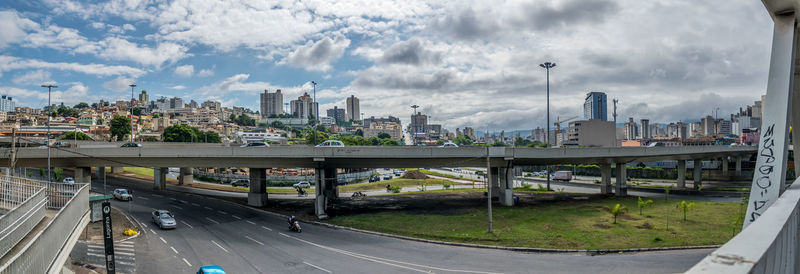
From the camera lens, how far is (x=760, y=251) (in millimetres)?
2828

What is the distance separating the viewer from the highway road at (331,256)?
23.7 m

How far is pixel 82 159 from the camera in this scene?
41.6 m

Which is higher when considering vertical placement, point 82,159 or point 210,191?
point 82,159

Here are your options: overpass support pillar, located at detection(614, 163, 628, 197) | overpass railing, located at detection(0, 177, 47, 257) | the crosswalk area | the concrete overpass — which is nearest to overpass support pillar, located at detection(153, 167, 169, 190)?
the concrete overpass

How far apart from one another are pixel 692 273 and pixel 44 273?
46.2ft

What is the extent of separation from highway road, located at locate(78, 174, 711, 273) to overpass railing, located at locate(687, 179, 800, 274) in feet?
65.9

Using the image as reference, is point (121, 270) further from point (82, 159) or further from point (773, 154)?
point (773, 154)

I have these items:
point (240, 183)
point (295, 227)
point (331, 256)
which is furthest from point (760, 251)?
point (240, 183)

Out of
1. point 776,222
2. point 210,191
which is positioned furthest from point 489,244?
point 210,191

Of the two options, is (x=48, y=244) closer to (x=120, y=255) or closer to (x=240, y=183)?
(x=120, y=255)

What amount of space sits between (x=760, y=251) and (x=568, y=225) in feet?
114

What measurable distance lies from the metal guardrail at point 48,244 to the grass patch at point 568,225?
22212 mm

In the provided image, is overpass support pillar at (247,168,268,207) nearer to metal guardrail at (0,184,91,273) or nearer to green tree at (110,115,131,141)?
metal guardrail at (0,184,91,273)

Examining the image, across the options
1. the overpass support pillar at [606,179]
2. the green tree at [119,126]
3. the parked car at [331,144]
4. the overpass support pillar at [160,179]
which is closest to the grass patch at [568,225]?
the parked car at [331,144]
